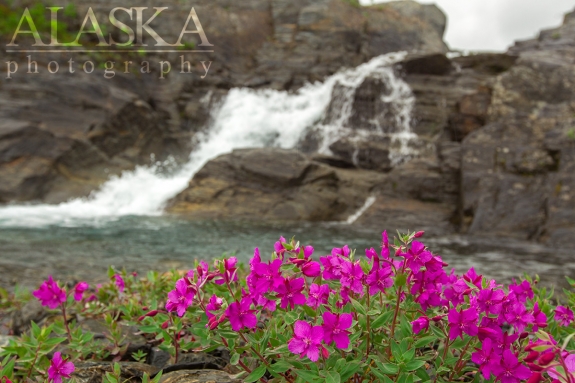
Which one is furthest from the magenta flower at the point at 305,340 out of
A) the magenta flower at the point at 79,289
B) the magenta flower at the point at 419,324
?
the magenta flower at the point at 79,289

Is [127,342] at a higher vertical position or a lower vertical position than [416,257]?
lower

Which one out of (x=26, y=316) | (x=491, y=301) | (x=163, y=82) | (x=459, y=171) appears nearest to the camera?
(x=491, y=301)

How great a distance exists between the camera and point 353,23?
89.0 feet

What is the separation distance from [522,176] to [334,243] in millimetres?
5779

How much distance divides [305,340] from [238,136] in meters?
19.2

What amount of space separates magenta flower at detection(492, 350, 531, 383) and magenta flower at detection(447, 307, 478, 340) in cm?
14

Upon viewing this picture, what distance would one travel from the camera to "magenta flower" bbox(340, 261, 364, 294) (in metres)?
2.03

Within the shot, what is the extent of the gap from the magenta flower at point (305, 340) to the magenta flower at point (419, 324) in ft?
1.95

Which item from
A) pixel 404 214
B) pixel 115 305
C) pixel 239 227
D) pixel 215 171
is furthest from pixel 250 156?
pixel 115 305

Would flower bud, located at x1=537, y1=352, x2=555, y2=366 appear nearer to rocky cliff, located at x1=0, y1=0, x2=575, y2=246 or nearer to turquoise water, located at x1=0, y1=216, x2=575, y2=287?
turquoise water, located at x1=0, y1=216, x2=575, y2=287

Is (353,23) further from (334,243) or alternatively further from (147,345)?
(147,345)

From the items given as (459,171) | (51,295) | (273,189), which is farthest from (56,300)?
(459,171)

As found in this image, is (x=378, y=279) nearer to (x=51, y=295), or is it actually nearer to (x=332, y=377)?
(x=332, y=377)

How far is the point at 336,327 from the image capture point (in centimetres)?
171
